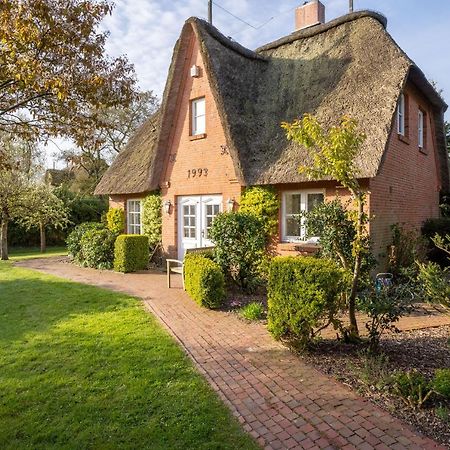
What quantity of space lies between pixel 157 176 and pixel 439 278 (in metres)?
10.9

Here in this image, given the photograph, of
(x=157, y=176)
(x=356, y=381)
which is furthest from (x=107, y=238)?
(x=356, y=381)

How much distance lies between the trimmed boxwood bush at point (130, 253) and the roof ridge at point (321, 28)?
869 cm

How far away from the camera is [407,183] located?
11.5 metres

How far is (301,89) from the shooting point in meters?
11.7

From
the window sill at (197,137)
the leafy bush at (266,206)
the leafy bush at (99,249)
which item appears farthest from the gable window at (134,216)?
the leafy bush at (266,206)

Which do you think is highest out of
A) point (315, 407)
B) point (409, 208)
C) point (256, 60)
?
point (256, 60)

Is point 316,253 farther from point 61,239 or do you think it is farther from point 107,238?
point 61,239

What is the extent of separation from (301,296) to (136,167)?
12.0 m

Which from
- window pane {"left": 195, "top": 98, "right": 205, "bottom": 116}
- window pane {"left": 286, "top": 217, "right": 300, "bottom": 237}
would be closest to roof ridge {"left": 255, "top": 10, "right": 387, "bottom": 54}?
window pane {"left": 195, "top": 98, "right": 205, "bottom": 116}

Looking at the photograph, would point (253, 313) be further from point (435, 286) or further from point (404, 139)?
point (404, 139)

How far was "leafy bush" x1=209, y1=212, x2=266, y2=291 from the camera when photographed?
29.9 feet

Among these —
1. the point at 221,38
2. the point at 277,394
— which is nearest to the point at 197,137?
the point at 221,38

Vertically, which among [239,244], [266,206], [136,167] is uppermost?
[136,167]

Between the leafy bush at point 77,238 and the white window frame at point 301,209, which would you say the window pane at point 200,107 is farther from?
the leafy bush at point 77,238
